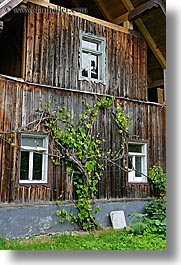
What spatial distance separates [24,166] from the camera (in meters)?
5.32

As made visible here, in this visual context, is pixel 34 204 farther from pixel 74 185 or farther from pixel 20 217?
pixel 74 185

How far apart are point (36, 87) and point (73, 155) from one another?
122 centimetres

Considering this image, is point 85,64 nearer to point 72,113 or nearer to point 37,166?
point 72,113

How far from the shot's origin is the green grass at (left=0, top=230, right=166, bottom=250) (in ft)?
14.1

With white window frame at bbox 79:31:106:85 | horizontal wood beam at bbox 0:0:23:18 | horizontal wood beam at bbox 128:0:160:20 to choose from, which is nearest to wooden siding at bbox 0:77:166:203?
white window frame at bbox 79:31:106:85

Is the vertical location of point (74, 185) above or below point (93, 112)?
below

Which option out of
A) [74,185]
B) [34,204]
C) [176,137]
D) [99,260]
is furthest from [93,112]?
[99,260]

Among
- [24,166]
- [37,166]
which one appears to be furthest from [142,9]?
[24,166]

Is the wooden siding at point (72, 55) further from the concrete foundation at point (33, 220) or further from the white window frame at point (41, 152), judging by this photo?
the concrete foundation at point (33, 220)

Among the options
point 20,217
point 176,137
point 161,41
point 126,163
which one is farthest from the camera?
point 161,41

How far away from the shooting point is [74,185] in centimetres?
577

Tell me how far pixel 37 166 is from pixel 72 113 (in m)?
1.07

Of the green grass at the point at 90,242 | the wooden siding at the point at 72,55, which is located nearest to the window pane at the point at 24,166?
the green grass at the point at 90,242

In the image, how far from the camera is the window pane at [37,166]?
5.42 metres
